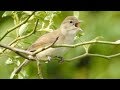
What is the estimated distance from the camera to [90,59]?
6.21ft

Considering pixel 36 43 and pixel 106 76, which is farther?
pixel 106 76

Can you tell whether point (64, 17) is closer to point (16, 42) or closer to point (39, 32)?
point (39, 32)

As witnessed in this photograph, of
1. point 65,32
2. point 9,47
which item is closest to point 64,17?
point 65,32

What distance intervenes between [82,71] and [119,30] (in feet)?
0.63

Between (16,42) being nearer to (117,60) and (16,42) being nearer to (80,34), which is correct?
(80,34)

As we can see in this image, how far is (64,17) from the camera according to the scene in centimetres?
189

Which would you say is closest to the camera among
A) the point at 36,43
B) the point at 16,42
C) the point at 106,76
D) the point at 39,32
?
the point at 16,42

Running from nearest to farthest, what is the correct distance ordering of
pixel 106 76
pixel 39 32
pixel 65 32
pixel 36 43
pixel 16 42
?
pixel 16 42 → pixel 39 32 → pixel 36 43 → pixel 106 76 → pixel 65 32

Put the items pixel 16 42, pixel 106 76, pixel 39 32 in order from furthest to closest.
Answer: pixel 106 76
pixel 39 32
pixel 16 42

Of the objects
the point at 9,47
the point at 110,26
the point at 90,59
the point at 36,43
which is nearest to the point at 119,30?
the point at 110,26

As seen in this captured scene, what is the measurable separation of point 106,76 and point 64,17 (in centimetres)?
27

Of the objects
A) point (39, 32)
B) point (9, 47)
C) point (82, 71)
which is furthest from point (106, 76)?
point (9, 47)

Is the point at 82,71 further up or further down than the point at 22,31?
further down

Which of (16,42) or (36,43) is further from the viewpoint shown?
(36,43)
